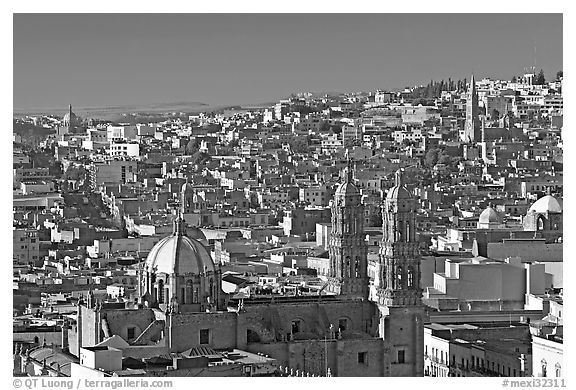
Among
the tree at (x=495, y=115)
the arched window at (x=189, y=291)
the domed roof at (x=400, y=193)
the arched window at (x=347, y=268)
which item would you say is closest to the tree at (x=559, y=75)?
the tree at (x=495, y=115)

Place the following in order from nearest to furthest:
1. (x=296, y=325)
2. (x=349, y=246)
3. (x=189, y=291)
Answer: (x=189, y=291), (x=296, y=325), (x=349, y=246)

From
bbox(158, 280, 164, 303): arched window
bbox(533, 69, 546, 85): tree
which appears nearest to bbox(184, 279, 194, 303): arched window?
bbox(158, 280, 164, 303): arched window

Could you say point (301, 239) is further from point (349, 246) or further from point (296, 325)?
point (296, 325)

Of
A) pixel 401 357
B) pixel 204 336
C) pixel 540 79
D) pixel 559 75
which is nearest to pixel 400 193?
pixel 401 357

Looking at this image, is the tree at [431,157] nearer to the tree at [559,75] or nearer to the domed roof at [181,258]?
the tree at [559,75]
